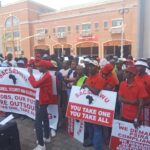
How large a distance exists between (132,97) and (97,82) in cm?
74

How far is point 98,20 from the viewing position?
51.0 metres

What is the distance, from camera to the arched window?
6606 cm

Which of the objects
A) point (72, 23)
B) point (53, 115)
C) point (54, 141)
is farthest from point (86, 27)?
point (54, 141)

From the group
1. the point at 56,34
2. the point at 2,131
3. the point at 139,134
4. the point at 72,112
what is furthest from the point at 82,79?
the point at 56,34

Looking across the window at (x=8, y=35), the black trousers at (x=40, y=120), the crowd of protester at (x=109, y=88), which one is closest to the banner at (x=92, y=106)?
the crowd of protester at (x=109, y=88)

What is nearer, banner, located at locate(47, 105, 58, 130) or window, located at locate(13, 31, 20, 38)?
banner, located at locate(47, 105, 58, 130)

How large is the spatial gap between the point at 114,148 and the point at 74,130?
3.89 ft

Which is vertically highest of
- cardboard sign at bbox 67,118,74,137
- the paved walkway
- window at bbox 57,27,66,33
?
window at bbox 57,27,66,33

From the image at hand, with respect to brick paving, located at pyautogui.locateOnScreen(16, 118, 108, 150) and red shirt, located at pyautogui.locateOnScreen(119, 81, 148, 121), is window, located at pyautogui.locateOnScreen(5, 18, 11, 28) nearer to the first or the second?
brick paving, located at pyautogui.locateOnScreen(16, 118, 108, 150)

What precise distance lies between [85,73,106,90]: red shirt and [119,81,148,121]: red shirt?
0.42 metres

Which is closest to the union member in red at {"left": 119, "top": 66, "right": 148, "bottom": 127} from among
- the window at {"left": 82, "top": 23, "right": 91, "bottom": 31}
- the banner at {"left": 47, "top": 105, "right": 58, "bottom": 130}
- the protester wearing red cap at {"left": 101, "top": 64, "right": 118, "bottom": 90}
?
the protester wearing red cap at {"left": 101, "top": 64, "right": 118, "bottom": 90}

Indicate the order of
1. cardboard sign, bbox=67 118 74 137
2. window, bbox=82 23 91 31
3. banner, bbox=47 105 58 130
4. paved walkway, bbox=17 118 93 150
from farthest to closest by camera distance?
window, bbox=82 23 91 31
banner, bbox=47 105 58 130
cardboard sign, bbox=67 118 74 137
paved walkway, bbox=17 118 93 150

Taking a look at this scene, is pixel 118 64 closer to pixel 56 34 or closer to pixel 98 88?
pixel 98 88

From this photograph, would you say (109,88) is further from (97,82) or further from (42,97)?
(42,97)
